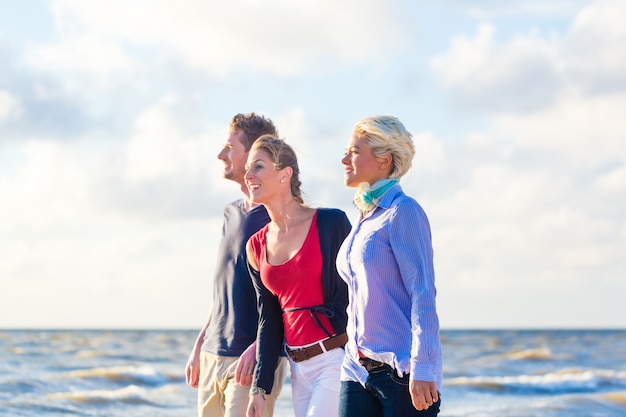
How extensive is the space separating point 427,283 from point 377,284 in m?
0.21

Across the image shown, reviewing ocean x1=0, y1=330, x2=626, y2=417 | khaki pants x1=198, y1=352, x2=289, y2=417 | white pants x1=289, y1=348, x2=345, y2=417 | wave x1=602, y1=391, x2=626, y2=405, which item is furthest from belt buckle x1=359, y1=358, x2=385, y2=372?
wave x1=602, y1=391, x2=626, y2=405

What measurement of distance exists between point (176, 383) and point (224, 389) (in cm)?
1424

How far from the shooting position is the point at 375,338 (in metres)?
3.32

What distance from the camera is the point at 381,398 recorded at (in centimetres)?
328

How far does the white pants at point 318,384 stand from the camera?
12.6 feet

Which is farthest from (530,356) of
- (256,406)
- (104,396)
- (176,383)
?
A: (256,406)

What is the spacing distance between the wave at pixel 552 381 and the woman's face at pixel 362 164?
52.6ft

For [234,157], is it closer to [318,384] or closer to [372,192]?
[318,384]

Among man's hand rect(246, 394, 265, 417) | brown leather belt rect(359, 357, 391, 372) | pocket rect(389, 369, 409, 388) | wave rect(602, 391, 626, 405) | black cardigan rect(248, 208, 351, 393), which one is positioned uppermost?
black cardigan rect(248, 208, 351, 393)

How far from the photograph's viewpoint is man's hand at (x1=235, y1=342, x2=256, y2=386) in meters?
4.36

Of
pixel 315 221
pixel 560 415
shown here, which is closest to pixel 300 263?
pixel 315 221

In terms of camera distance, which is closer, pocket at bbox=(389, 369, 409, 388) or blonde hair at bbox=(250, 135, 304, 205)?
pocket at bbox=(389, 369, 409, 388)

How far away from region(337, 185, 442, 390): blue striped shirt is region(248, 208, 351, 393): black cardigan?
517mm

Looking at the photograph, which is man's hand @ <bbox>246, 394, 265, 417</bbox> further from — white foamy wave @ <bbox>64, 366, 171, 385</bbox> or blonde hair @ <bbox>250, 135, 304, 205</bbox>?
white foamy wave @ <bbox>64, 366, 171, 385</bbox>
